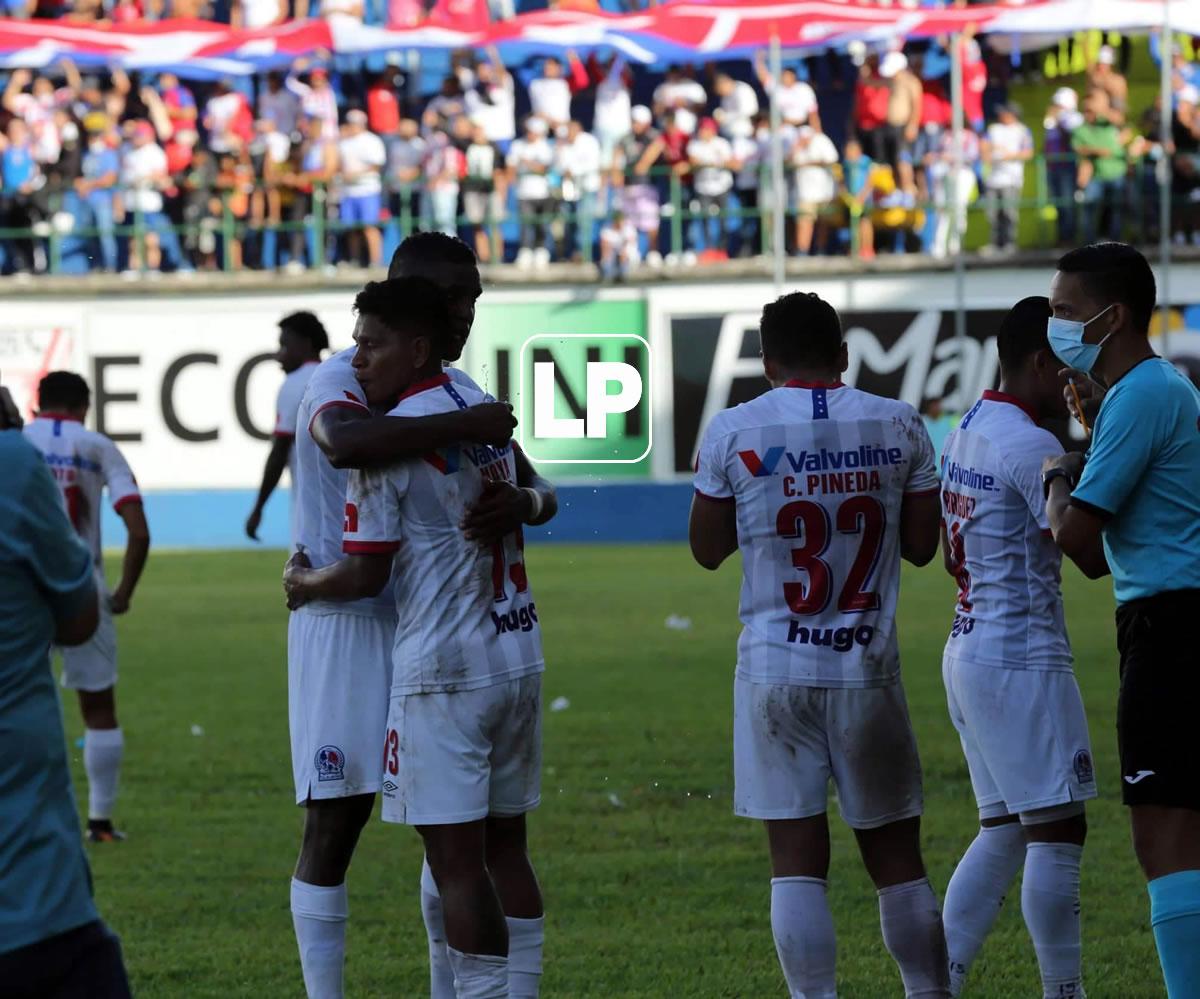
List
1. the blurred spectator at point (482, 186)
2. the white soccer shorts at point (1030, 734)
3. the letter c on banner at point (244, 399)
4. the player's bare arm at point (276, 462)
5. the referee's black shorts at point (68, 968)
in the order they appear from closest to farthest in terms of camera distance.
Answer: the referee's black shorts at point (68, 968)
the white soccer shorts at point (1030, 734)
the player's bare arm at point (276, 462)
the letter c on banner at point (244, 399)
the blurred spectator at point (482, 186)

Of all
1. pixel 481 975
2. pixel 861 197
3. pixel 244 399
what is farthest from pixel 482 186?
pixel 481 975

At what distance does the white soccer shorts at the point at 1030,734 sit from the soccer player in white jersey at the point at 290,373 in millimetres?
3858

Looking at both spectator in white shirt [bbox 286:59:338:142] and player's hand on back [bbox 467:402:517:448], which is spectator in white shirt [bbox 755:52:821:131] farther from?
player's hand on back [bbox 467:402:517:448]

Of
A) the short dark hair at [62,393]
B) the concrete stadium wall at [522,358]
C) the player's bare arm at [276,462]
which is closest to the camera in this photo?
the short dark hair at [62,393]

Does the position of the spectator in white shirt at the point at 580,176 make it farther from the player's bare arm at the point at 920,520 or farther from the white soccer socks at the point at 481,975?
the white soccer socks at the point at 481,975

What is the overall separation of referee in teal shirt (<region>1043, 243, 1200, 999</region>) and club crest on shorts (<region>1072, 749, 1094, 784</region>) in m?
0.64

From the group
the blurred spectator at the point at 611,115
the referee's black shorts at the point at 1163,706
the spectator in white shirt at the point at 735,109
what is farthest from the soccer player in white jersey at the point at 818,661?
the blurred spectator at the point at 611,115

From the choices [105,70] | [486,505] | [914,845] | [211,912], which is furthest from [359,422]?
[105,70]

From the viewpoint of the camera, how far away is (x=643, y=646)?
1606cm

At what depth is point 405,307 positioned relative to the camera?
466 cm

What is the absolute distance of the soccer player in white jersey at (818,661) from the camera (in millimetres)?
4879

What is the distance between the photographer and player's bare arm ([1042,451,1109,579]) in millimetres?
4496

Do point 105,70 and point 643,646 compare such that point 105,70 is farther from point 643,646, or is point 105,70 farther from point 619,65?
point 643,646

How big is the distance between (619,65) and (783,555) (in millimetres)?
25973
